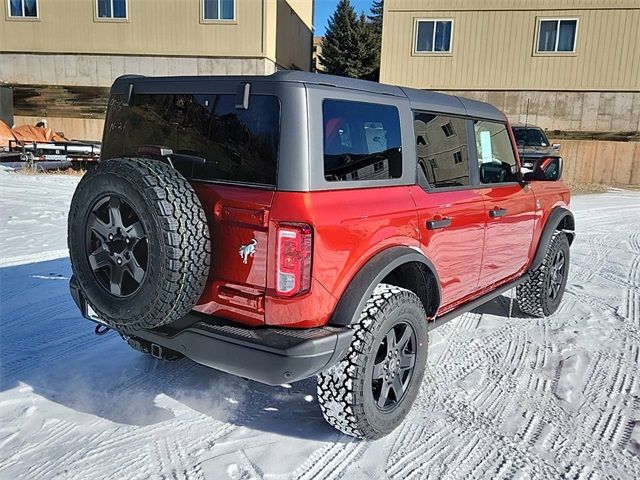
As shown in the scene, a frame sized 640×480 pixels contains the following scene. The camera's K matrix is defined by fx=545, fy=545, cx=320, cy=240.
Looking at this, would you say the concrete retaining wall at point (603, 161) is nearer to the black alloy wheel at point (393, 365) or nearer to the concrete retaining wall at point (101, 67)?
the concrete retaining wall at point (101, 67)

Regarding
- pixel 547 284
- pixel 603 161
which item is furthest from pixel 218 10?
pixel 547 284

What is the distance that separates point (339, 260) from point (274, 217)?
0.40 meters

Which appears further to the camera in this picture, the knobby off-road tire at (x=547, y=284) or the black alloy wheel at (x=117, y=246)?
the knobby off-road tire at (x=547, y=284)

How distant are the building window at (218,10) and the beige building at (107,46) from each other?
4 centimetres

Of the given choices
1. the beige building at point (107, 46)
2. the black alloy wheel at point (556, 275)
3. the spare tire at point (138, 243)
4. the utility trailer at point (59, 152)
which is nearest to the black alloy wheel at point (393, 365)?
the spare tire at point (138, 243)

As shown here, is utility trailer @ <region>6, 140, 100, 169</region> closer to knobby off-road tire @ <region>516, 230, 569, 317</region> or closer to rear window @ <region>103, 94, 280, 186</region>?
rear window @ <region>103, 94, 280, 186</region>

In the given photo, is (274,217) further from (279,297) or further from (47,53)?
(47,53)

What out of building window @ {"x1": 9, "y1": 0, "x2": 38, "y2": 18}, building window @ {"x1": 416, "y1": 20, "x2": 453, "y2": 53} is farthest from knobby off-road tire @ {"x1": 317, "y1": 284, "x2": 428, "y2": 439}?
building window @ {"x1": 9, "y1": 0, "x2": 38, "y2": 18}

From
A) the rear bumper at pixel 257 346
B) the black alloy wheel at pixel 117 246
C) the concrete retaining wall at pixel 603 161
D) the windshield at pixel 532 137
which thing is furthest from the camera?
the concrete retaining wall at pixel 603 161

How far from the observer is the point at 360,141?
299 centimetres

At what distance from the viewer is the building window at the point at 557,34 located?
18953 mm

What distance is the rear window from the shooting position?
2.67 meters

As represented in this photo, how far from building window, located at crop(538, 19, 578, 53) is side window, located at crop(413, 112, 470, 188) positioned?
700 inches

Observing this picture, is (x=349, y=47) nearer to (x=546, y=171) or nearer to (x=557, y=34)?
(x=557, y=34)
